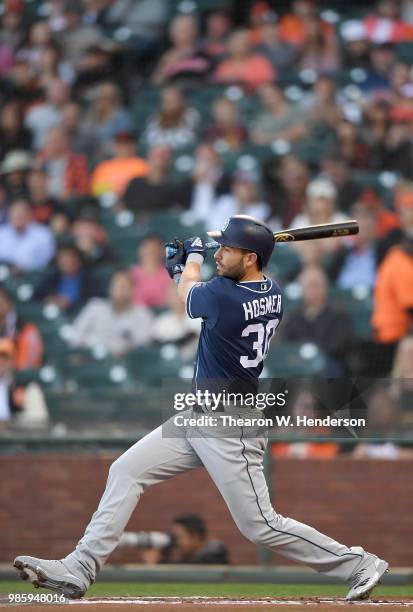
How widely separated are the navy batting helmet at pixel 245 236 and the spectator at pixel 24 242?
630 cm

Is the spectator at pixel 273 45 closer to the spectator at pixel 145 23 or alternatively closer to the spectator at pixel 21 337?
the spectator at pixel 145 23

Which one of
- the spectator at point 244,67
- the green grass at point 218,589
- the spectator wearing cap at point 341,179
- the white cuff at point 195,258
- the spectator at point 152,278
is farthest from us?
the spectator at point 244,67

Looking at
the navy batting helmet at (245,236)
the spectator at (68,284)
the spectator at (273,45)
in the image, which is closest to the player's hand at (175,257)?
the navy batting helmet at (245,236)

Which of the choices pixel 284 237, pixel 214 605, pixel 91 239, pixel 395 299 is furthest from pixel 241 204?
pixel 214 605

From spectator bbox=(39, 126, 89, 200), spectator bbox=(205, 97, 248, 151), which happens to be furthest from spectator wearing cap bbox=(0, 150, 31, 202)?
spectator bbox=(205, 97, 248, 151)

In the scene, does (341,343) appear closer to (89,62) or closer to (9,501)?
(9,501)

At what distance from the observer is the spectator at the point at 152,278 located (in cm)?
1035

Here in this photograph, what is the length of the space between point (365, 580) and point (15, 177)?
25.5ft

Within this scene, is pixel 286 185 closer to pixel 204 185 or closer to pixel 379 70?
pixel 204 185

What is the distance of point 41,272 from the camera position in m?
11.1

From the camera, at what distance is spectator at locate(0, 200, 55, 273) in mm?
11234

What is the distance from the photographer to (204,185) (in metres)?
11.2

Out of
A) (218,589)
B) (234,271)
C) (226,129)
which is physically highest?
(226,129)

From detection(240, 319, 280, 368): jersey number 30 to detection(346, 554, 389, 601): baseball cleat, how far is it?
0.98 meters
